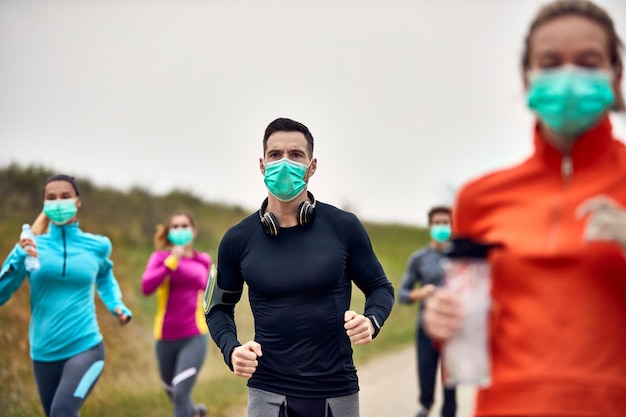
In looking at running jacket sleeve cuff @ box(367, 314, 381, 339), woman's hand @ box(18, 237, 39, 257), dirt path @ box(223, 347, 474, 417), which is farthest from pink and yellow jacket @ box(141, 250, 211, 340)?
running jacket sleeve cuff @ box(367, 314, 381, 339)

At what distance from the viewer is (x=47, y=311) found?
22.9ft

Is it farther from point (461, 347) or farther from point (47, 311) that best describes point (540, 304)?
point (47, 311)

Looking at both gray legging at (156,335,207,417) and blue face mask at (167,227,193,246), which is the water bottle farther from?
blue face mask at (167,227,193,246)

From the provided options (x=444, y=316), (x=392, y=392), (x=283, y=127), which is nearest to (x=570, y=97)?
(x=444, y=316)

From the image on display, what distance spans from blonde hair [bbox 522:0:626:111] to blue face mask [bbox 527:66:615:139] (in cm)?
13

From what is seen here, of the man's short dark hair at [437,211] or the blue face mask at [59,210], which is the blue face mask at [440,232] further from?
the blue face mask at [59,210]

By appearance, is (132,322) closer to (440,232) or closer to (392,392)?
(392,392)

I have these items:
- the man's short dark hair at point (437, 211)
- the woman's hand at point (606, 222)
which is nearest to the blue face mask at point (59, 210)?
the man's short dark hair at point (437, 211)

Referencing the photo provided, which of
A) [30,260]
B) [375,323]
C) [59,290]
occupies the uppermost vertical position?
[30,260]

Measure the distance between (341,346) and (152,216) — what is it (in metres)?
20.2

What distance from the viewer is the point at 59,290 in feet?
23.0

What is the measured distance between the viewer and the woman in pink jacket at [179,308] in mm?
9148

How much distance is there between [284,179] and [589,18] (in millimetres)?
A: 2600

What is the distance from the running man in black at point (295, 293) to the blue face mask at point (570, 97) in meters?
2.10
